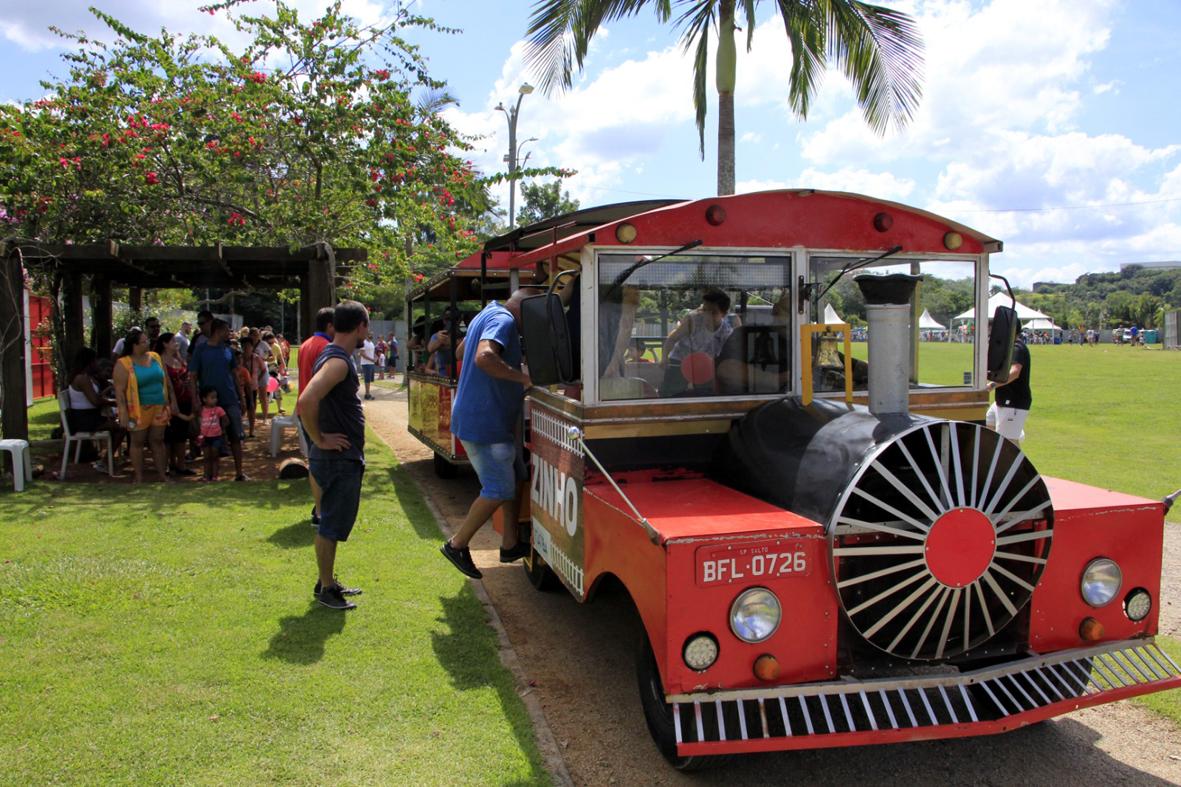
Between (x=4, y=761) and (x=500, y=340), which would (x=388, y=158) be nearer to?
(x=500, y=340)

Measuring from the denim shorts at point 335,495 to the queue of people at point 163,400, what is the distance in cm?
434

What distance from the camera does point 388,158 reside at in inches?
421

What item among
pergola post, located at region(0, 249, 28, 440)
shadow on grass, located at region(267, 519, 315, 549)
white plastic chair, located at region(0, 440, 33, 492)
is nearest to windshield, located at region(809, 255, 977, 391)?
shadow on grass, located at region(267, 519, 315, 549)

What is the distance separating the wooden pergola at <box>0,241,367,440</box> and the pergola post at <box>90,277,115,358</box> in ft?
0.15

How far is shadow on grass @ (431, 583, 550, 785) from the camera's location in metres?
3.69

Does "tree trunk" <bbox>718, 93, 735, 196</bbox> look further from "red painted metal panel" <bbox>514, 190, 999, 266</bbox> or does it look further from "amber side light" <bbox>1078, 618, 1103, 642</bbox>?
"amber side light" <bbox>1078, 618, 1103, 642</bbox>

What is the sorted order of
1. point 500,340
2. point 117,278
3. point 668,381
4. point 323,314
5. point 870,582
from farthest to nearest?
point 117,278
point 323,314
point 500,340
point 668,381
point 870,582

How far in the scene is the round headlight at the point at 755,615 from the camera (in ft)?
9.80

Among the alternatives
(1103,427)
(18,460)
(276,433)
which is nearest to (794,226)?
(18,460)

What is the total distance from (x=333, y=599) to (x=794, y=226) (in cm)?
342

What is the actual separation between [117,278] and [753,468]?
13.2 meters

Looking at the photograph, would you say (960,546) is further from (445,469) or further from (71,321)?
(71,321)

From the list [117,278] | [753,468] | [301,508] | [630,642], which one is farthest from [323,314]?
[117,278]

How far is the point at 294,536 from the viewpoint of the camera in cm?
669
